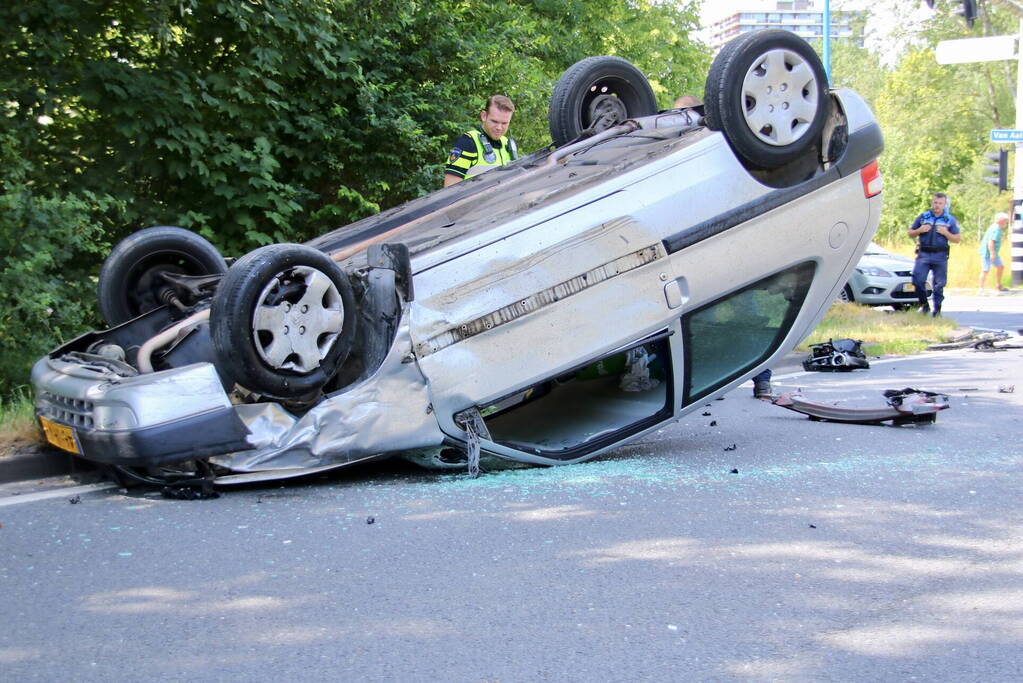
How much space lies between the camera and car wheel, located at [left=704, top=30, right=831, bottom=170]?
5168mm

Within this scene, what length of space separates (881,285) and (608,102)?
11.9 m

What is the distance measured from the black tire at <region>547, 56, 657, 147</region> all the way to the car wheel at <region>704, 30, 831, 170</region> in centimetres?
130

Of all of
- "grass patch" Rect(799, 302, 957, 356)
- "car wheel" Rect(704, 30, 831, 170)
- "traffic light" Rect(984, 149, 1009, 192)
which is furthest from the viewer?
"traffic light" Rect(984, 149, 1009, 192)

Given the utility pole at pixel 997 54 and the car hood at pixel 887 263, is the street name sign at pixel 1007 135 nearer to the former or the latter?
the utility pole at pixel 997 54

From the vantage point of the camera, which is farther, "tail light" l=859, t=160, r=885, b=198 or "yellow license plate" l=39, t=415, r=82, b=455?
"tail light" l=859, t=160, r=885, b=198

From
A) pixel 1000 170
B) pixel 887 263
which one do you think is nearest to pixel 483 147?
pixel 887 263

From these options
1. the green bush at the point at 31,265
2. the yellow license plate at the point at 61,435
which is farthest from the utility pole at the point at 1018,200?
the yellow license plate at the point at 61,435

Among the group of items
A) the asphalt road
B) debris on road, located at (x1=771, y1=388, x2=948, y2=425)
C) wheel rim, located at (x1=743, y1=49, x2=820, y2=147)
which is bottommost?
debris on road, located at (x1=771, y1=388, x2=948, y2=425)

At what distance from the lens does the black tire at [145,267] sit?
541cm

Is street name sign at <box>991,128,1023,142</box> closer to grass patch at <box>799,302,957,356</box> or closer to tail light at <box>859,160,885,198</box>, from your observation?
grass patch at <box>799,302,957,356</box>

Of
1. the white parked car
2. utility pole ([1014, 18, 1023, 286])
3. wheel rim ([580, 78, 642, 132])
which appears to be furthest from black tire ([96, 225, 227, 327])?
utility pole ([1014, 18, 1023, 286])

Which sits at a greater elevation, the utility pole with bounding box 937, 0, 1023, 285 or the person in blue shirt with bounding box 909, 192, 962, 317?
the utility pole with bounding box 937, 0, 1023, 285

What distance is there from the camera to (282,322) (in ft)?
14.6

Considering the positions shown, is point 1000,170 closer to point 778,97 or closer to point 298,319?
point 778,97
